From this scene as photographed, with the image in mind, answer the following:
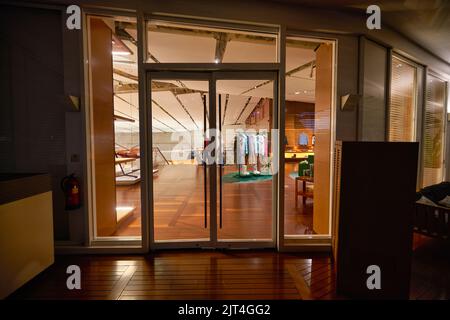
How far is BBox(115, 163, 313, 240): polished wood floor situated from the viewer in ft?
10.6

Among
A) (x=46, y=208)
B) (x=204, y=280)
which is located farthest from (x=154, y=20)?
(x=204, y=280)

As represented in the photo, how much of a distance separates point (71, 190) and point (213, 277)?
2033mm

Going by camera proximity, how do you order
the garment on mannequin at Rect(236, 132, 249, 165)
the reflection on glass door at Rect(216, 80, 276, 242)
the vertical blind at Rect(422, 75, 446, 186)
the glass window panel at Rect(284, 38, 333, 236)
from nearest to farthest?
1. the reflection on glass door at Rect(216, 80, 276, 242)
2. the glass window panel at Rect(284, 38, 333, 236)
3. the garment on mannequin at Rect(236, 132, 249, 165)
4. the vertical blind at Rect(422, 75, 446, 186)

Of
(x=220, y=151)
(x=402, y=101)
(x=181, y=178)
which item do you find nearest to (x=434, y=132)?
(x=402, y=101)

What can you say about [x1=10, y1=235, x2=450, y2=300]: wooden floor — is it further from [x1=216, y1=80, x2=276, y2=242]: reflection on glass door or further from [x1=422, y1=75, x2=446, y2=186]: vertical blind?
[x1=422, y1=75, x2=446, y2=186]: vertical blind

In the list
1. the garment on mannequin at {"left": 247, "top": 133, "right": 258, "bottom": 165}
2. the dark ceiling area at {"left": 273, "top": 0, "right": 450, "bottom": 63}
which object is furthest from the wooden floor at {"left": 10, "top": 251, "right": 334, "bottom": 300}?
the dark ceiling area at {"left": 273, "top": 0, "right": 450, "bottom": 63}

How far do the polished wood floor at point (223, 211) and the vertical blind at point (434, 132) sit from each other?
283 cm

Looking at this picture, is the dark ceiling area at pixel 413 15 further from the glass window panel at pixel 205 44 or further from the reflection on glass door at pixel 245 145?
the reflection on glass door at pixel 245 145

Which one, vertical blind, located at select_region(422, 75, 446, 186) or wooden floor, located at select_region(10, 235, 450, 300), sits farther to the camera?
vertical blind, located at select_region(422, 75, 446, 186)

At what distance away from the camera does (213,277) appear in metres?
2.24

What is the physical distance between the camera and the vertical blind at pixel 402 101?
3.67m

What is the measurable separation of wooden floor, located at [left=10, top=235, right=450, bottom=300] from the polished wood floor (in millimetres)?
506

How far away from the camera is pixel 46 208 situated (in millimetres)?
2250

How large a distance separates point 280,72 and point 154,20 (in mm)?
1764
